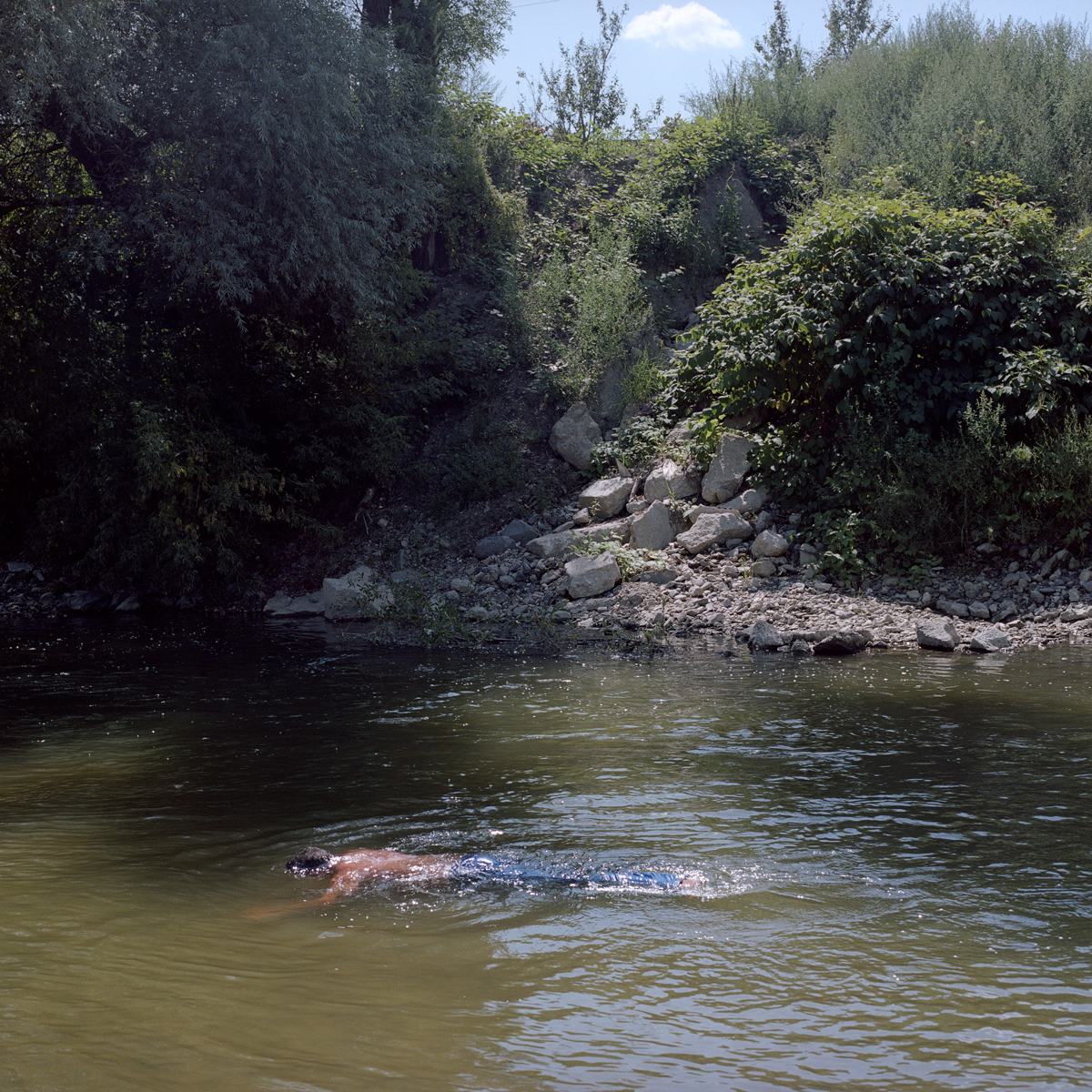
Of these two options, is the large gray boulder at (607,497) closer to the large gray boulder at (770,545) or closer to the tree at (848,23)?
the large gray boulder at (770,545)

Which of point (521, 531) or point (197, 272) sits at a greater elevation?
point (197, 272)

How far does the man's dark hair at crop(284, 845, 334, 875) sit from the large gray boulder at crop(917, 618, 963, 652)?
6591 mm

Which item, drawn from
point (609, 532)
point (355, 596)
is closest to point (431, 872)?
point (355, 596)

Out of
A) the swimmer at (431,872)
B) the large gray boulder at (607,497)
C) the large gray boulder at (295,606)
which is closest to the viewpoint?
the swimmer at (431,872)

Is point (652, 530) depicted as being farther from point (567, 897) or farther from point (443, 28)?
point (443, 28)

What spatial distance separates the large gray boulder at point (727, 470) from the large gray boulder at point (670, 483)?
0.17 m

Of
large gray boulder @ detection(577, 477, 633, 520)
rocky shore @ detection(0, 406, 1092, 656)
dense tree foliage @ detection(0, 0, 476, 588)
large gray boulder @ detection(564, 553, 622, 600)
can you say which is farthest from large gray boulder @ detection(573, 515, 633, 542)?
dense tree foliage @ detection(0, 0, 476, 588)

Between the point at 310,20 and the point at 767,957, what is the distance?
1200 cm

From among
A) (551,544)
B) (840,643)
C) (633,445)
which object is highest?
(633,445)

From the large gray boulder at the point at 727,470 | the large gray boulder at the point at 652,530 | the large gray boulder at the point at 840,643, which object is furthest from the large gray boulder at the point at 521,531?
the large gray boulder at the point at 840,643

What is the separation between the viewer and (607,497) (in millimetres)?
12320

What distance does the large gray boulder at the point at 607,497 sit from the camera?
12.4 meters

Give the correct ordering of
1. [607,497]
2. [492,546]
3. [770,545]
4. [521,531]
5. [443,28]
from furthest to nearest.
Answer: [443,28] → [521,531] → [492,546] → [607,497] → [770,545]

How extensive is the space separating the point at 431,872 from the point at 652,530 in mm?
7846
